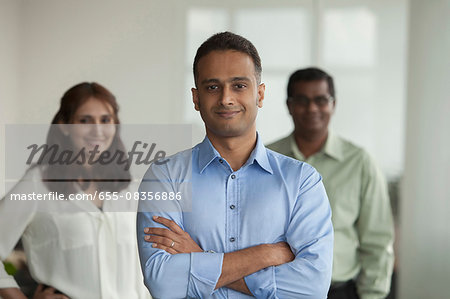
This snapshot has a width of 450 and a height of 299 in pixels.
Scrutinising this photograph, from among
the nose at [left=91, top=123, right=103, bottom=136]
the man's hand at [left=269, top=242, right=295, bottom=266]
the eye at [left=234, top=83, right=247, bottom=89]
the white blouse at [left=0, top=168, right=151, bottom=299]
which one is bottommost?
the white blouse at [left=0, top=168, right=151, bottom=299]

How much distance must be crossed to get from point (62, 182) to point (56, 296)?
0.43 metres

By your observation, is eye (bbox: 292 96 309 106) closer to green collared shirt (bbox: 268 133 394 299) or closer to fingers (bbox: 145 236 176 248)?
green collared shirt (bbox: 268 133 394 299)

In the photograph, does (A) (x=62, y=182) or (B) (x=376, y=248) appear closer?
(A) (x=62, y=182)

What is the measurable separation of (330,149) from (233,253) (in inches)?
49.9

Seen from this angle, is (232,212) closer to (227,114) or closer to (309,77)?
(227,114)

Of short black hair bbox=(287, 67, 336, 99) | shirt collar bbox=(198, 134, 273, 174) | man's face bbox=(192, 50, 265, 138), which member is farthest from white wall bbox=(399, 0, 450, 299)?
man's face bbox=(192, 50, 265, 138)

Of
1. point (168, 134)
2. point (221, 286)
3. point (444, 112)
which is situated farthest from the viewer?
point (444, 112)

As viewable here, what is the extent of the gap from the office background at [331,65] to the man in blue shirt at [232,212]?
1.64 m

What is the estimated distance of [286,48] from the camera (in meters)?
3.63

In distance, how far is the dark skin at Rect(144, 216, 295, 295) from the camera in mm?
1439

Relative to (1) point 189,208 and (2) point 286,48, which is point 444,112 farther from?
(1) point 189,208

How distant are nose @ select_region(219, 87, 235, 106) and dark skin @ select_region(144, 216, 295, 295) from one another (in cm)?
34

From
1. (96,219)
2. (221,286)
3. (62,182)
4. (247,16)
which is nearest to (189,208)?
(221,286)

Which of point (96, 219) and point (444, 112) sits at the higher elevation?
point (444, 112)
